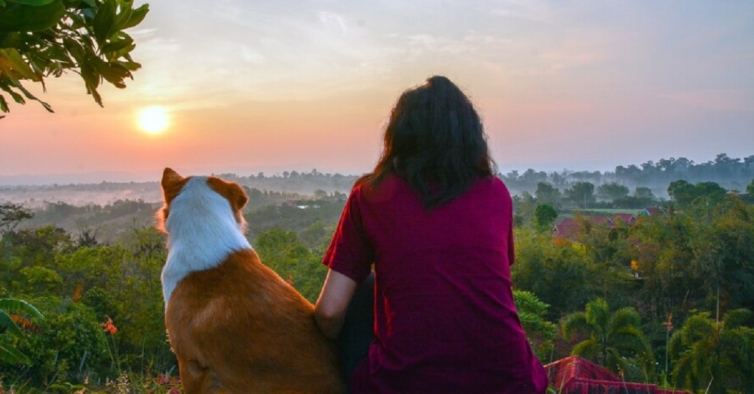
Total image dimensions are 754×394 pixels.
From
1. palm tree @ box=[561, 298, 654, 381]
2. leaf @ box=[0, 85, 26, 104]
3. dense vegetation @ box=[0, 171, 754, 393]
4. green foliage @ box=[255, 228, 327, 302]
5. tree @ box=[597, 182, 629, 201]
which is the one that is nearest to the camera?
leaf @ box=[0, 85, 26, 104]

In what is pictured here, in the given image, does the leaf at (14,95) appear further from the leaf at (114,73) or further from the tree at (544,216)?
the tree at (544,216)

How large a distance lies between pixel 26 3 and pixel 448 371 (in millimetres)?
1864

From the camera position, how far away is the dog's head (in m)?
2.97

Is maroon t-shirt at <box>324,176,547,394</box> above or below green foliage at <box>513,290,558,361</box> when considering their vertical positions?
above

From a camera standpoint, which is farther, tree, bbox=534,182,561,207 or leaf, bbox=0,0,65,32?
tree, bbox=534,182,561,207

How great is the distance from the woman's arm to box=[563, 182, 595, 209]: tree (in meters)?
74.3

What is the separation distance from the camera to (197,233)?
274 cm

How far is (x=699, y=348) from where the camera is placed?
1875cm

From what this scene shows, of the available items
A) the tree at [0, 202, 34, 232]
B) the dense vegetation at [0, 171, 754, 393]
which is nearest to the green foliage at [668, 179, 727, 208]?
the dense vegetation at [0, 171, 754, 393]

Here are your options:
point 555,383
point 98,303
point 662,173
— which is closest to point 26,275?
point 98,303

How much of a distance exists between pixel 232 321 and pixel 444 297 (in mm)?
834

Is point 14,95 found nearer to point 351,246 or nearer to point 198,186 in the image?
point 198,186

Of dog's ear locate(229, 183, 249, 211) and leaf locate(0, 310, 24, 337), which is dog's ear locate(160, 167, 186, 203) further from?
leaf locate(0, 310, 24, 337)

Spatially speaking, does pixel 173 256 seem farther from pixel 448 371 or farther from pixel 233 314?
pixel 448 371
